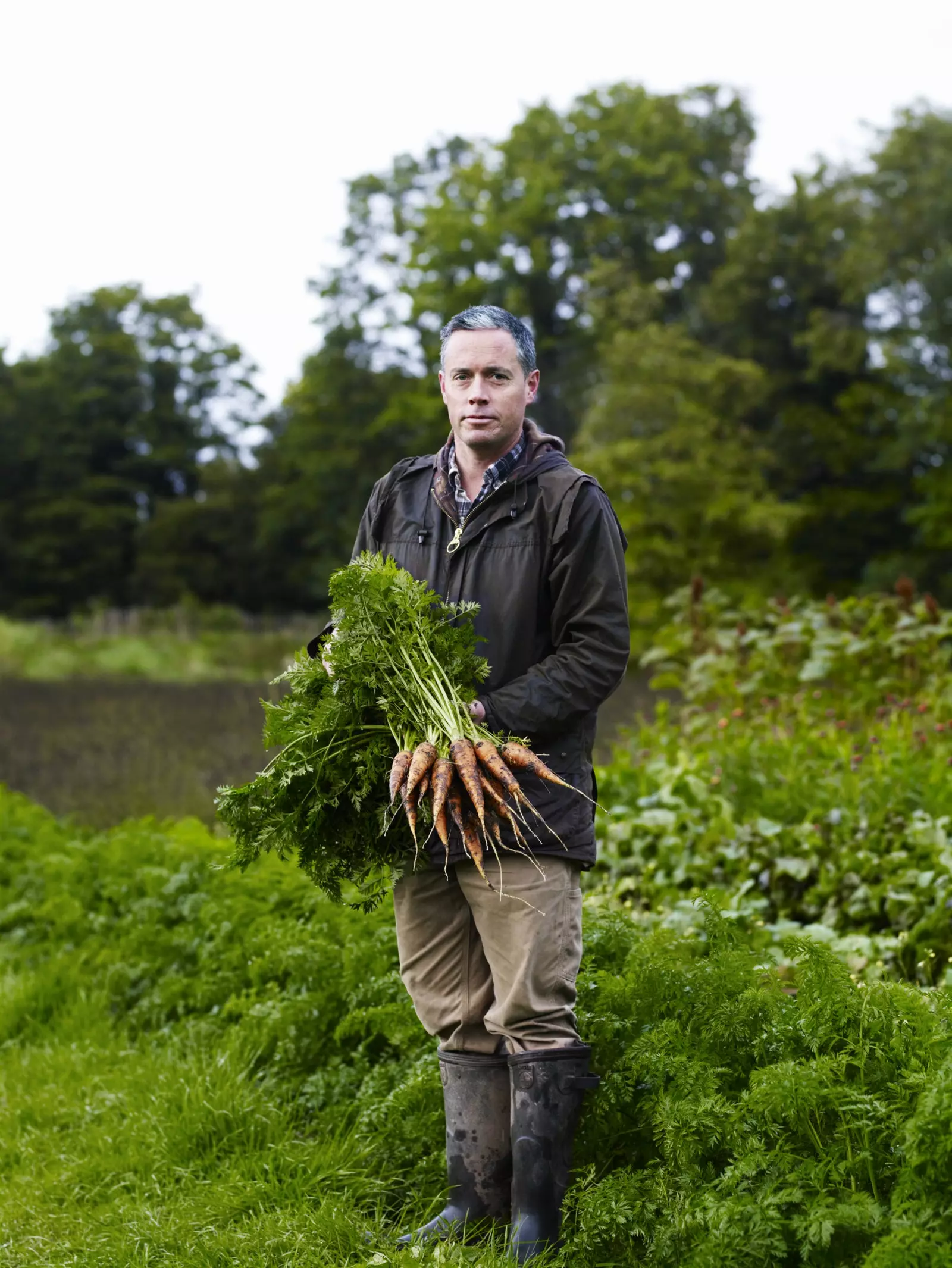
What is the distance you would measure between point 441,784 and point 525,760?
22 cm

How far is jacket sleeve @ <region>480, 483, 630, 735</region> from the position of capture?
3184mm

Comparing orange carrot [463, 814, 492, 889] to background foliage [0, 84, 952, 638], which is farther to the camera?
background foliage [0, 84, 952, 638]

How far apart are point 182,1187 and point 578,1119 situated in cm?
126

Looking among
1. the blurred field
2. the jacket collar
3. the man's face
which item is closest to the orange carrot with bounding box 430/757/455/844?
the jacket collar

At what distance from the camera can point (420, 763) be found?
3002 millimetres

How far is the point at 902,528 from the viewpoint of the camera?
30.5 m

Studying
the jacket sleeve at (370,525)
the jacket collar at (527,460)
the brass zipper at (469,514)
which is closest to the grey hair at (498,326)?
the jacket collar at (527,460)

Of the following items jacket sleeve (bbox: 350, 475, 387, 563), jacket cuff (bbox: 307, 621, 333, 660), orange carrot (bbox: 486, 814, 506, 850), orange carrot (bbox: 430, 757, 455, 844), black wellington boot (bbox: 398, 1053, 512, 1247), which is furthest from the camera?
jacket sleeve (bbox: 350, 475, 387, 563)

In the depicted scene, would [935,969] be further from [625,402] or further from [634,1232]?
[625,402]

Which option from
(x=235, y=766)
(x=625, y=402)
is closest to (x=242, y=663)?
(x=625, y=402)

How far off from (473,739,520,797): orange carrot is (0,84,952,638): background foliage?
17.4 meters

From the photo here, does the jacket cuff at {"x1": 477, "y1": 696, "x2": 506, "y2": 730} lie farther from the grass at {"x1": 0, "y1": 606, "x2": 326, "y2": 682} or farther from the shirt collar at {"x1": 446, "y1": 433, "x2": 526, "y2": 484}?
the grass at {"x1": 0, "y1": 606, "x2": 326, "y2": 682}

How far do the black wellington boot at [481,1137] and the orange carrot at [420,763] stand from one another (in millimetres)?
892

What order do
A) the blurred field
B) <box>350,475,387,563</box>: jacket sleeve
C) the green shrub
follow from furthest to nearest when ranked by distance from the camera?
the blurred field → the green shrub → <box>350,475,387,563</box>: jacket sleeve
